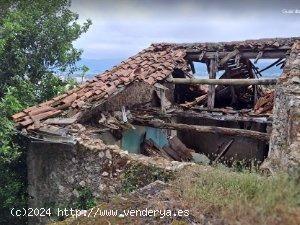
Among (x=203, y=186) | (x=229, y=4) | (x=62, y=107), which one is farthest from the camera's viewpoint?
(x=62, y=107)

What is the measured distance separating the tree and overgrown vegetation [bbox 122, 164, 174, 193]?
5097 millimetres

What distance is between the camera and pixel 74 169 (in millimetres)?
8906

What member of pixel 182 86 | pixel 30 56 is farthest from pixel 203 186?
pixel 182 86

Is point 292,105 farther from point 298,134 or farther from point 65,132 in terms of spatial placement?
point 65,132

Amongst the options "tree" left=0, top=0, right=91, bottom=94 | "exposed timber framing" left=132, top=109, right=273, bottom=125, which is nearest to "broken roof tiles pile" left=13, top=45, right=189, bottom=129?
"exposed timber framing" left=132, top=109, right=273, bottom=125

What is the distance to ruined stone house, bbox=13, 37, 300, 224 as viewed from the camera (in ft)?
27.9

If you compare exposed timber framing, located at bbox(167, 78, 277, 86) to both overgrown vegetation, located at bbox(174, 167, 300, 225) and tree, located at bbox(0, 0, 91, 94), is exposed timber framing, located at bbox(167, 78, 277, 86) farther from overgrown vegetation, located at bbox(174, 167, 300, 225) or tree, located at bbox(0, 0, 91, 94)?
overgrown vegetation, located at bbox(174, 167, 300, 225)

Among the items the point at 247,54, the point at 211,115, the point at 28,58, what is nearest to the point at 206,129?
the point at 211,115

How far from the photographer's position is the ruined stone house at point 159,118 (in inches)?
335

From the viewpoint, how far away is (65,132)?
903cm

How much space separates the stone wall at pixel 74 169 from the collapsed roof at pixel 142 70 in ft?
2.68

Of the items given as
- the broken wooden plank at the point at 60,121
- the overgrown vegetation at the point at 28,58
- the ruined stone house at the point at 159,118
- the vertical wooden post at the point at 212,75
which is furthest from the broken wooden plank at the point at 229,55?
the broken wooden plank at the point at 60,121

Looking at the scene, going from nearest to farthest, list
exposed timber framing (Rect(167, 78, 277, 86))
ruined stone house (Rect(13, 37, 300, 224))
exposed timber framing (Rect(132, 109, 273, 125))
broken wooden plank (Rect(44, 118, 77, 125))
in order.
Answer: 1. ruined stone house (Rect(13, 37, 300, 224))
2. broken wooden plank (Rect(44, 118, 77, 125))
3. exposed timber framing (Rect(167, 78, 277, 86))
4. exposed timber framing (Rect(132, 109, 273, 125))

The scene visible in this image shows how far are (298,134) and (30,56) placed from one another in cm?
820
